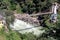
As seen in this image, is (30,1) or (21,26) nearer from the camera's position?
(21,26)

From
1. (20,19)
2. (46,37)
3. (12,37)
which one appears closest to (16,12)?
(20,19)

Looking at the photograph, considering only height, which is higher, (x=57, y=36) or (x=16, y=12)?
(x=57, y=36)

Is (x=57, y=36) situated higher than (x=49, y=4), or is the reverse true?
(x=57, y=36)

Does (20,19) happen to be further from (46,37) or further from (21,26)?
Answer: (46,37)

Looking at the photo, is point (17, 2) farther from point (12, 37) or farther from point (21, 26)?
point (12, 37)

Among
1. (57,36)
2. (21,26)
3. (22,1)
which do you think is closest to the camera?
(57,36)

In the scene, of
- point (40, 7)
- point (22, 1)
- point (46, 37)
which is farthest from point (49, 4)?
point (46, 37)

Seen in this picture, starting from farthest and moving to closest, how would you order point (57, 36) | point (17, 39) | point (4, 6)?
point (4, 6) → point (17, 39) → point (57, 36)

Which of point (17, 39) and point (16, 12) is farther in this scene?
point (16, 12)

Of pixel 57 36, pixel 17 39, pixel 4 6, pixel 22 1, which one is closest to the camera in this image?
pixel 57 36

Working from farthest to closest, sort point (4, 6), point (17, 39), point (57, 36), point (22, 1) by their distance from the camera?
point (22, 1)
point (4, 6)
point (17, 39)
point (57, 36)
